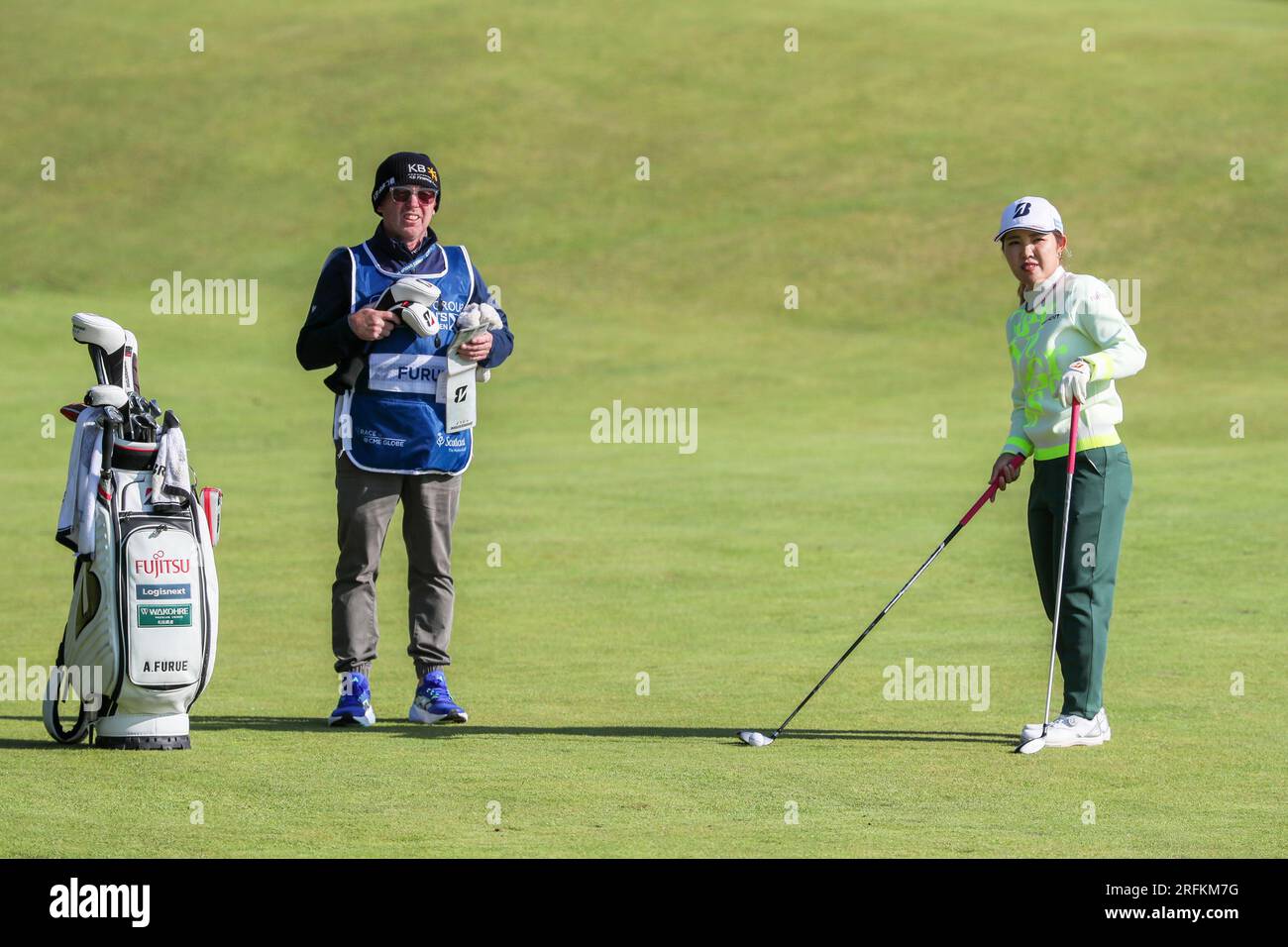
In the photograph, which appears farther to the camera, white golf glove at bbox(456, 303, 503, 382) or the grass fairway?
white golf glove at bbox(456, 303, 503, 382)

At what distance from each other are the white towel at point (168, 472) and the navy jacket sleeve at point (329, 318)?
2.78ft

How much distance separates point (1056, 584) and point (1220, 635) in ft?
11.1

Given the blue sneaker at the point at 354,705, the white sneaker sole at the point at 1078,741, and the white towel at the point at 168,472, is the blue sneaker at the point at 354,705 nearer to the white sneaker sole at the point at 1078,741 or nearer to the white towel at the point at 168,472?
the white towel at the point at 168,472

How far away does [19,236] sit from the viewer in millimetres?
44438

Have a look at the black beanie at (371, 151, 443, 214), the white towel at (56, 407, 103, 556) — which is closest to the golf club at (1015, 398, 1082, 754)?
the black beanie at (371, 151, 443, 214)

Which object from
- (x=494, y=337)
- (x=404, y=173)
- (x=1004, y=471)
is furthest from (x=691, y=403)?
(x=1004, y=471)

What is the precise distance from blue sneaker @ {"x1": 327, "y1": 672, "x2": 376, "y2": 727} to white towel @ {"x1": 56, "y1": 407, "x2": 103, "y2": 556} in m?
1.31

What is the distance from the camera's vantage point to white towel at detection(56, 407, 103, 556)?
790 centimetres

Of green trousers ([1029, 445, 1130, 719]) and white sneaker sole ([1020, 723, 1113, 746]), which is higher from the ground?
green trousers ([1029, 445, 1130, 719])

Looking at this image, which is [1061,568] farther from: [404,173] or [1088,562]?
[404,173]

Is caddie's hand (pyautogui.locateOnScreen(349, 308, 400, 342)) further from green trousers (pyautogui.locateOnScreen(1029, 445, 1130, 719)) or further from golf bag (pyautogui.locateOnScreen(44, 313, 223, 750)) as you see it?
green trousers (pyautogui.locateOnScreen(1029, 445, 1130, 719))

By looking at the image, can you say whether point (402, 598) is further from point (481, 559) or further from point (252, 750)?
point (252, 750)
